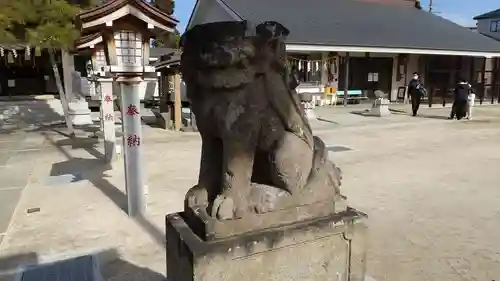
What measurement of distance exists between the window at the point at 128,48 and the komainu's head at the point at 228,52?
2.53m

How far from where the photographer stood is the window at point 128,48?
420 cm

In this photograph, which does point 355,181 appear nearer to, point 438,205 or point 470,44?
point 438,205

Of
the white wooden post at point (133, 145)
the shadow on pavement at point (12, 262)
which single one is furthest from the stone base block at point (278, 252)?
the white wooden post at point (133, 145)

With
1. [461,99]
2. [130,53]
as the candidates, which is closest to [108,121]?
[130,53]

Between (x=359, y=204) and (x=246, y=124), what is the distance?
3.26m

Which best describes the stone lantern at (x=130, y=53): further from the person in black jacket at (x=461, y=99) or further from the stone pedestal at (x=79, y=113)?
the person in black jacket at (x=461, y=99)

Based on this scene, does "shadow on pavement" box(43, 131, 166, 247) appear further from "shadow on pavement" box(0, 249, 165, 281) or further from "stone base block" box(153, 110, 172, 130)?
"stone base block" box(153, 110, 172, 130)

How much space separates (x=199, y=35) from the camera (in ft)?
6.04

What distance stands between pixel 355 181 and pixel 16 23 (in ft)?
22.8

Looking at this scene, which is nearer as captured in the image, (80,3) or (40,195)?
(40,195)

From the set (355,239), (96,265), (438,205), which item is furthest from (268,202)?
(438,205)

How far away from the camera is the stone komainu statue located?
6.03ft

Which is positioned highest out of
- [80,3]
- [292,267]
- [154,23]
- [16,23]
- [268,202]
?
[80,3]

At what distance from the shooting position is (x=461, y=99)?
12695mm
